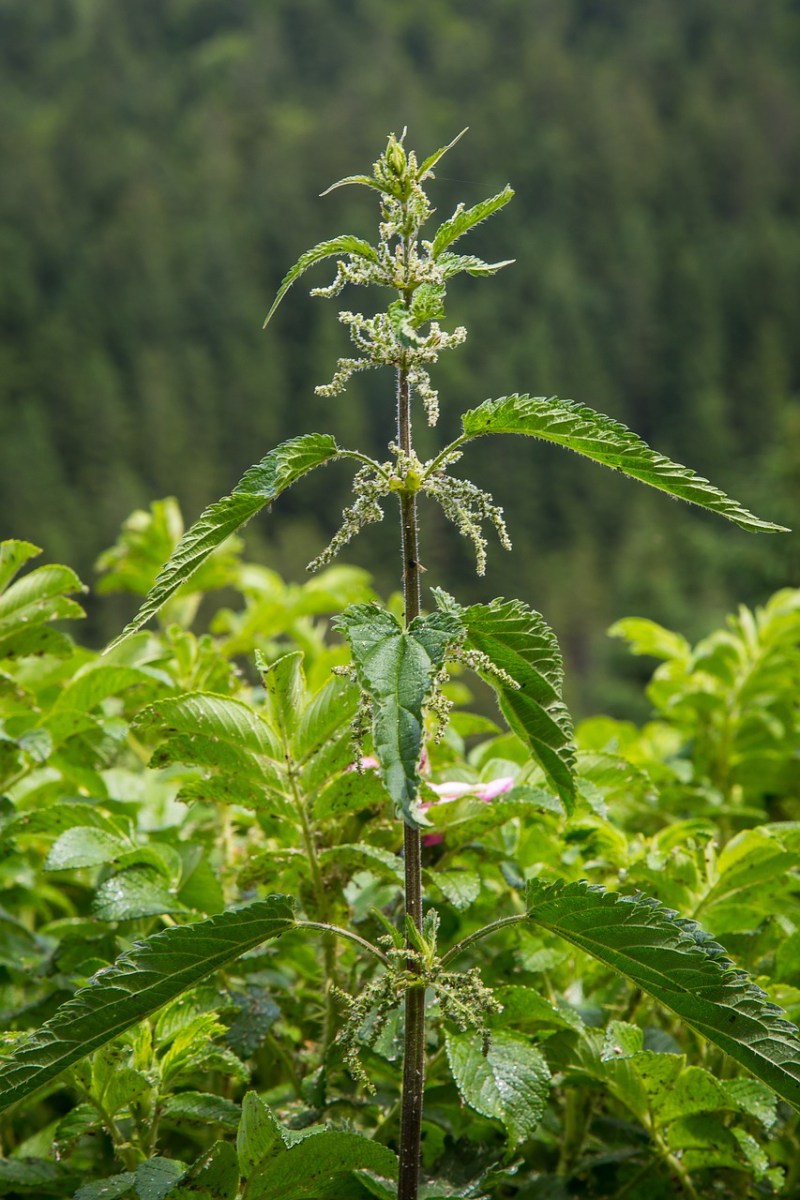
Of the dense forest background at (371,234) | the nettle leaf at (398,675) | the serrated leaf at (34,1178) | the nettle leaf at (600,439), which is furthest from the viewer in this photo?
the dense forest background at (371,234)

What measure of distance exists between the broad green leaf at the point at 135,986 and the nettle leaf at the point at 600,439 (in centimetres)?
41

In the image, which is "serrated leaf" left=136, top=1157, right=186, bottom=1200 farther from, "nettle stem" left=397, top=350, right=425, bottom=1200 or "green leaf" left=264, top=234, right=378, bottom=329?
"green leaf" left=264, top=234, right=378, bottom=329

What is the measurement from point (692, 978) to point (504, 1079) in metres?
0.23

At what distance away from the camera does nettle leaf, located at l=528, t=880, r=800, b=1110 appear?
88 centimetres

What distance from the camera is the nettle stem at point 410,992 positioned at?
97 centimetres

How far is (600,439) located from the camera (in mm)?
958

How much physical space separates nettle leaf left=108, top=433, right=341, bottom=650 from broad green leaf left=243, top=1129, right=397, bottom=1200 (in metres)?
0.43

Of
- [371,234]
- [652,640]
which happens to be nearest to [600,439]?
[652,640]

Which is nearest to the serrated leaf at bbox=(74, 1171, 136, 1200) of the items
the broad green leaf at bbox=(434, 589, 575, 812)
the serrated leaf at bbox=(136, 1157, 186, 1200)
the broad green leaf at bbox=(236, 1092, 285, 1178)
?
the serrated leaf at bbox=(136, 1157, 186, 1200)

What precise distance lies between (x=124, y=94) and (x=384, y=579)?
186 ft

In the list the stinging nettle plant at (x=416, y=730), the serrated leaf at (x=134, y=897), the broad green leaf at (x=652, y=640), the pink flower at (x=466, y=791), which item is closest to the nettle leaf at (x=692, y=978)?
the stinging nettle plant at (x=416, y=730)

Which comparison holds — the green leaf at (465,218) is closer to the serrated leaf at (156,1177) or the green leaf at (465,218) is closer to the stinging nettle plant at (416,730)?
the stinging nettle plant at (416,730)

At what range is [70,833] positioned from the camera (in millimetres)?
1271

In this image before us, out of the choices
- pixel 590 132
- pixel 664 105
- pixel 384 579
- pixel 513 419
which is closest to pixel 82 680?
pixel 513 419
